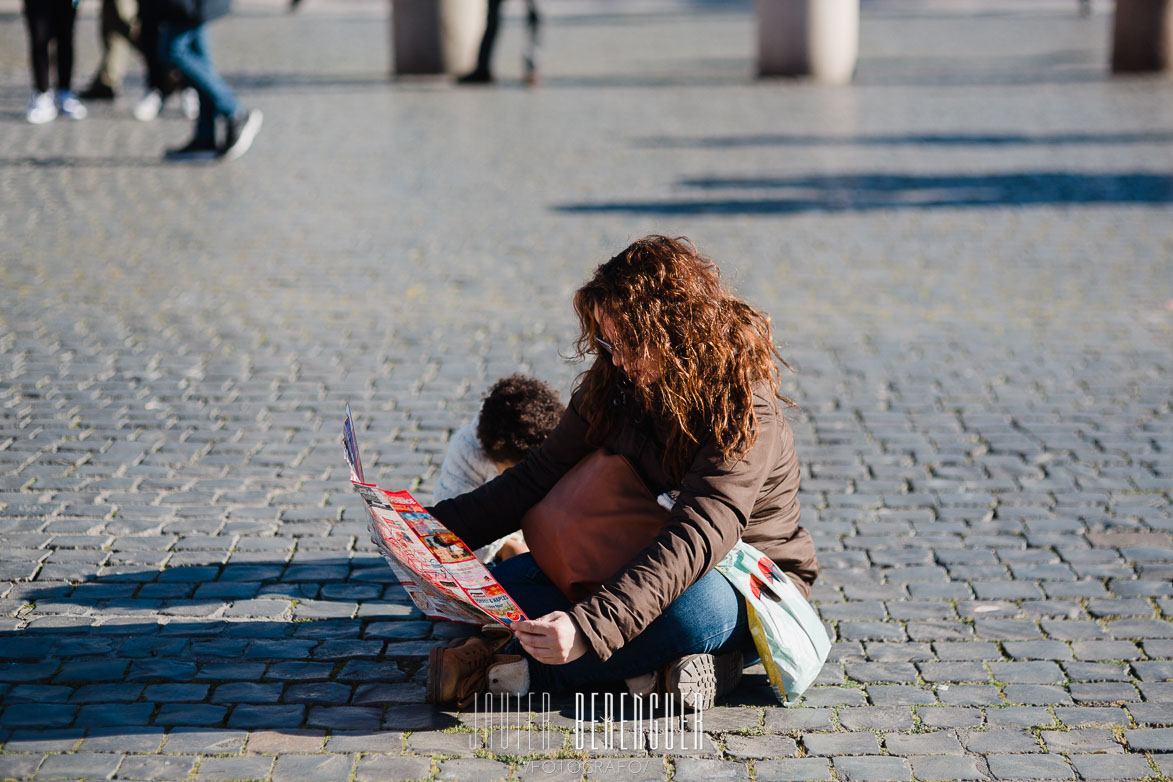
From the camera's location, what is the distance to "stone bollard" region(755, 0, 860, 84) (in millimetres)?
15445

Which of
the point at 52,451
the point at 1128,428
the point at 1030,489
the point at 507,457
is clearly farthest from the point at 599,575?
the point at 1128,428

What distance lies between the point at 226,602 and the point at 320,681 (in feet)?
1.86

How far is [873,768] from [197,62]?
8434mm

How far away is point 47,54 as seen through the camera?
11.8 m

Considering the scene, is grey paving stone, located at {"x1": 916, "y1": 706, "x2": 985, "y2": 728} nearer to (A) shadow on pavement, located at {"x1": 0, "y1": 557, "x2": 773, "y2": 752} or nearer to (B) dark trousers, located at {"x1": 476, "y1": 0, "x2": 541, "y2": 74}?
(A) shadow on pavement, located at {"x1": 0, "y1": 557, "x2": 773, "y2": 752}

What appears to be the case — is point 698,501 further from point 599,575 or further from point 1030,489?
point 1030,489

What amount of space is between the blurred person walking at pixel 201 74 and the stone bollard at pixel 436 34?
4923mm

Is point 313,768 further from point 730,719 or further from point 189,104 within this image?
point 189,104

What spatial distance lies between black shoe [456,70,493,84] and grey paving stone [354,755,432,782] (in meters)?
12.9

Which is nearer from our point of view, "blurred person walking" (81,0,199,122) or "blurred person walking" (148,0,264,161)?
"blurred person walking" (148,0,264,161)

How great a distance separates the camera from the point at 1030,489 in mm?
4973

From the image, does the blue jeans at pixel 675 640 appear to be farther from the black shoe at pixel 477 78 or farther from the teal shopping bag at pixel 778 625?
the black shoe at pixel 477 78

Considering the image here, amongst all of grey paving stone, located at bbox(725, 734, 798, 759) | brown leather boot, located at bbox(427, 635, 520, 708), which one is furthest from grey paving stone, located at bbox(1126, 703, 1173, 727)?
brown leather boot, located at bbox(427, 635, 520, 708)

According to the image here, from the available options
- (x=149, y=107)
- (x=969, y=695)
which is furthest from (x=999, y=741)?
(x=149, y=107)
